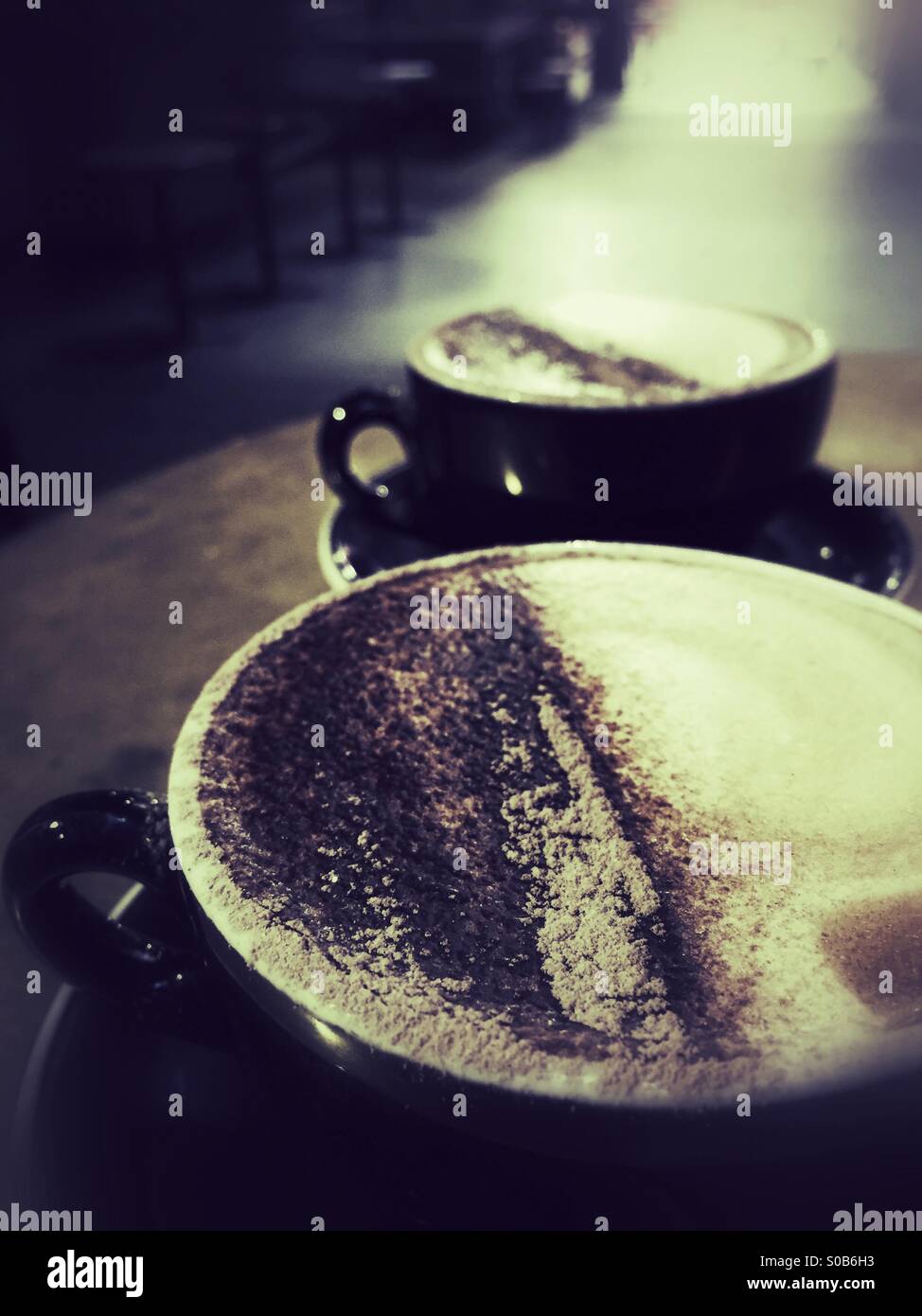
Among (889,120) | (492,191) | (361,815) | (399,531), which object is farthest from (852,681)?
(889,120)

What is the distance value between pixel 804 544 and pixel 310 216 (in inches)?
A: 195

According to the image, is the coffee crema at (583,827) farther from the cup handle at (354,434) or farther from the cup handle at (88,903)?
the cup handle at (354,434)

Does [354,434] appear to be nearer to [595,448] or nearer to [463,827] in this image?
[595,448]

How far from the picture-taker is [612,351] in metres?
0.65

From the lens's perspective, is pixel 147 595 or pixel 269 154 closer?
pixel 147 595

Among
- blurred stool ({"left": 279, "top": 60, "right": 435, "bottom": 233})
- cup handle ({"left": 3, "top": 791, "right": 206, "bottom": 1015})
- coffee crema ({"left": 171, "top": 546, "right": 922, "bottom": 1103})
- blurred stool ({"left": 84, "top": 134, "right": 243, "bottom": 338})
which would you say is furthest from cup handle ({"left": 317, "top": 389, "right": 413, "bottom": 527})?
blurred stool ({"left": 279, "top": 60, "right": 435, "bottom": 233})

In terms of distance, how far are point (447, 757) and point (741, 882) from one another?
0.10m

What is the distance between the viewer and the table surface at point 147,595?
1.76 feet

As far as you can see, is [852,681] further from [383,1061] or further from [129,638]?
[129,638]

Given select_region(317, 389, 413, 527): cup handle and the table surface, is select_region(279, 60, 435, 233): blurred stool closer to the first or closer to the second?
the table surface

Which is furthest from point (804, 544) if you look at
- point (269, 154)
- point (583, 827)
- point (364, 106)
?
point (364, 106)

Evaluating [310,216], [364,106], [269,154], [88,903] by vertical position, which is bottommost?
[88,903]


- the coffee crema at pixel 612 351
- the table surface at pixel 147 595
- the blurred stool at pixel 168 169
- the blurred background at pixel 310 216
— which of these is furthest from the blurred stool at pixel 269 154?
the coffee crema at pixel 612 351

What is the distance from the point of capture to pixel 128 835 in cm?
33
